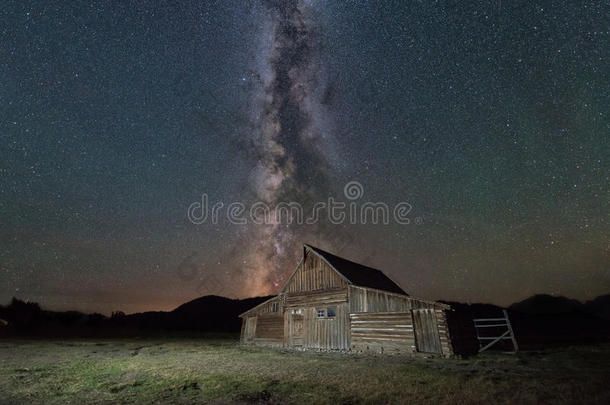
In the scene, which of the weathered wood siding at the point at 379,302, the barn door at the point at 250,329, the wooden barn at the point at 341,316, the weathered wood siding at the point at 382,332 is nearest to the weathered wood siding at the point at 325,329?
the wooden barn at the point at 341,316

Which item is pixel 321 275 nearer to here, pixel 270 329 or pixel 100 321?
pixel 270 329

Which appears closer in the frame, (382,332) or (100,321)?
(382,332)

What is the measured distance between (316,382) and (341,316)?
1235 cm

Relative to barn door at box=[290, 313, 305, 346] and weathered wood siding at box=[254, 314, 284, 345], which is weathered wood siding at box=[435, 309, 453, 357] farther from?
weathered wood siding at box=[254, 314, 284, 345]

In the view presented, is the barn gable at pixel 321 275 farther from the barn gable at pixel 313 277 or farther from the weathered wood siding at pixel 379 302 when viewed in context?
the weathered wood siding at pixel 379 302

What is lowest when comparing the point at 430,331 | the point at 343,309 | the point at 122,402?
the point at 122,402

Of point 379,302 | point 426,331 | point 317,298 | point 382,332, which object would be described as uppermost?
point 317,298

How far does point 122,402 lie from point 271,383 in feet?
16.0

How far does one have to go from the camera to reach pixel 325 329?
2367 centimetres

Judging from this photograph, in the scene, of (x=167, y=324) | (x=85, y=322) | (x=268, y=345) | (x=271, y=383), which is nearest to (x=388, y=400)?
(x=271, y=383)

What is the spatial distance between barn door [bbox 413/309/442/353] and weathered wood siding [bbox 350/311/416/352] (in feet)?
1.19

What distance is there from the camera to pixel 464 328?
68.5ft

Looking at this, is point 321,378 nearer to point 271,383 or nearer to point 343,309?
point 271,383

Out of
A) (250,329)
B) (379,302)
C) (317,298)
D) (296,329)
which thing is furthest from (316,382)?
(250,329)
